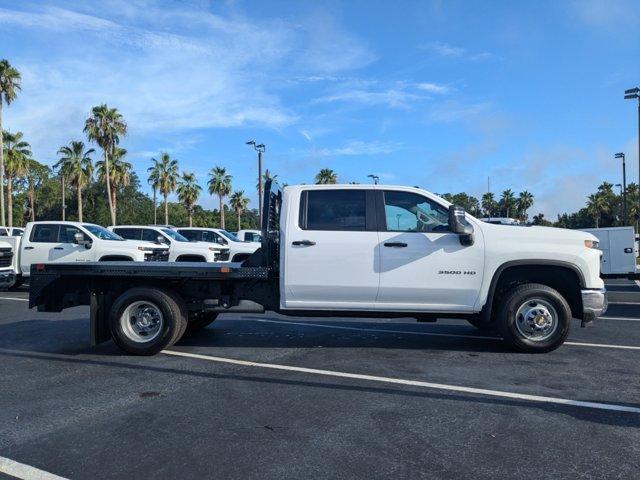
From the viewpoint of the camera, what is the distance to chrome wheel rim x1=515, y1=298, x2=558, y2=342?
21.9ft

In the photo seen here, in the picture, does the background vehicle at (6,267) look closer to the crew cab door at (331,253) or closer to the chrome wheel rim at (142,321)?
the chrome wheel rim at (142,321)

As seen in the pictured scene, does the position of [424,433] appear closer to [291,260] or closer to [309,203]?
[291,260]

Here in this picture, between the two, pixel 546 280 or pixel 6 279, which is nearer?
pixel 546 280

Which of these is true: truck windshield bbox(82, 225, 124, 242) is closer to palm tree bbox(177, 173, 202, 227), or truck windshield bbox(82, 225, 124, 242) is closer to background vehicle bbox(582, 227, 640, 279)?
background vehicle bbox(582, 227, 640, 279)

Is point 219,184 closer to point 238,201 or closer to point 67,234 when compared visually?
point 238,201

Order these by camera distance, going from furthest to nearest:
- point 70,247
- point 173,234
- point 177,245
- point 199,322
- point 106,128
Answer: point 106,128 → point 173,234 → point 177,245 → point 70,247 → point 199,322

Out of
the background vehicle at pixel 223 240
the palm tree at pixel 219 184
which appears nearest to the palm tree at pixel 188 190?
the palm tree at pixel 219 184

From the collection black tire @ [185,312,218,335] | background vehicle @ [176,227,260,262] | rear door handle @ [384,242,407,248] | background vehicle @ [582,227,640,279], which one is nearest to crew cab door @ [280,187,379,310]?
rear door handle @ [384,242,407,248]

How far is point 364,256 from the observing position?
663 centimetres

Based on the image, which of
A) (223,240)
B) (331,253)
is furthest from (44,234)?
(331,253)

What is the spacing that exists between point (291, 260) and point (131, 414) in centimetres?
266

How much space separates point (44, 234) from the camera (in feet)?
48.0

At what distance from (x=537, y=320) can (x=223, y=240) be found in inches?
539

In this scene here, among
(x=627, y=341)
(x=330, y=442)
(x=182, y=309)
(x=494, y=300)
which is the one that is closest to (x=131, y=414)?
(x=330, y=442)
